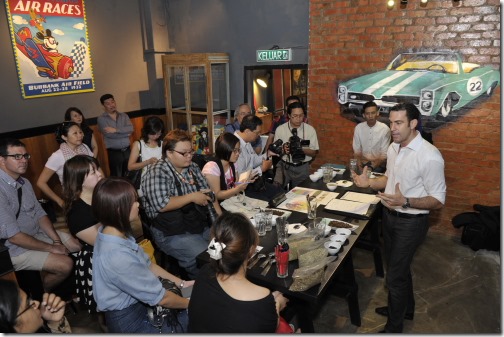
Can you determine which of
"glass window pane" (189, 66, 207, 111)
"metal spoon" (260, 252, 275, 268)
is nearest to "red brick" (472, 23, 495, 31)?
"metal spoon" (260, 252, 275, 268)

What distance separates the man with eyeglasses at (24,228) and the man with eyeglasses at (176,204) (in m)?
0.81

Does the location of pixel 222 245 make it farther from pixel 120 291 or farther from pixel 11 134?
pixel 11 134

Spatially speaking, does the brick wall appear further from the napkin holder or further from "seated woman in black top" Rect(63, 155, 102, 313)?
"seated woman in black top" Rect(63, 155, 102, 313)

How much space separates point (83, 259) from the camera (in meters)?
2.47

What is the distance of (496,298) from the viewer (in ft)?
11.0

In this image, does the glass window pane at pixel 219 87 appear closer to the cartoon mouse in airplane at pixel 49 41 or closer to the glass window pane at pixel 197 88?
the glass window pane at pixel 197 88

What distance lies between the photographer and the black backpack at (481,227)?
4102 millimetres

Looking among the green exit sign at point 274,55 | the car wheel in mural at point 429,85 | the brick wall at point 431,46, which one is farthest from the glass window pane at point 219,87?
the car wheel in mural at point 429,85

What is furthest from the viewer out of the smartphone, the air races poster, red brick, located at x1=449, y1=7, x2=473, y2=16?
the air races poster

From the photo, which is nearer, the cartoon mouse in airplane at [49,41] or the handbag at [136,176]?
the handbag at [136,176]

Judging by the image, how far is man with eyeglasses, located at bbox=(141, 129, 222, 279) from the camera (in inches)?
116

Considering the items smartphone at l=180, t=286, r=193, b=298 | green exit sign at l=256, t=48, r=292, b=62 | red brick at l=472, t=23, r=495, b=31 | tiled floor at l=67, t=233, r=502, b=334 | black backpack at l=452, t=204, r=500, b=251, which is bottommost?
tiled floor at l=67, t=233, r=502, b=334

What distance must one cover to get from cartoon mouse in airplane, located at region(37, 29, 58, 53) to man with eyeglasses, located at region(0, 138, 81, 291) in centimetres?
299

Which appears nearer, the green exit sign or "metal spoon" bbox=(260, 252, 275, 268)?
"metal spoon" bbox=(260, 252, 275, 268)
